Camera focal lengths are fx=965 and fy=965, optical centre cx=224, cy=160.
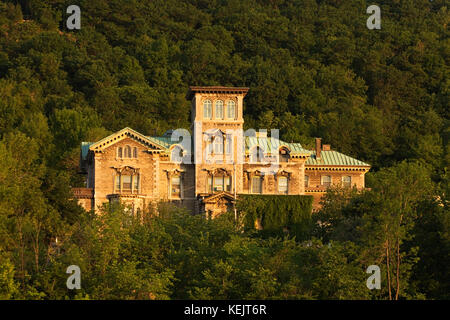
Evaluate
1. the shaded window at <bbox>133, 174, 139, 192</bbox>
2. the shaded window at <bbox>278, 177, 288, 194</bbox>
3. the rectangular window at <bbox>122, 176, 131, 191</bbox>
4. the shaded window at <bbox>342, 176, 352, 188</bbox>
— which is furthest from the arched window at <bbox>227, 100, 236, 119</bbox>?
the shaded window at <bbox>342, 176, 352, 188</bbox>

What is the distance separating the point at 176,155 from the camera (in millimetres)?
74500

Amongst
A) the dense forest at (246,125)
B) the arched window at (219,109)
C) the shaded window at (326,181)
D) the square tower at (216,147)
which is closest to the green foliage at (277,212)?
the dense forest at (246,125)

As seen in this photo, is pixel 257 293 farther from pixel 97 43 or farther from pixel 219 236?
pixel 97 43

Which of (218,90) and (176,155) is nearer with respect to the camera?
(218,90)

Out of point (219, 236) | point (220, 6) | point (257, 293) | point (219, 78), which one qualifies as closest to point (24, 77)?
point (219, 78)

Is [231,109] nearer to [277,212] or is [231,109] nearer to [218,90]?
[218,90]

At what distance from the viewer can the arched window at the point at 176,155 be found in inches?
2923

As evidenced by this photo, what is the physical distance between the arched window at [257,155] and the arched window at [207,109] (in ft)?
14.6

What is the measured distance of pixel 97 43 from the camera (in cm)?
13400

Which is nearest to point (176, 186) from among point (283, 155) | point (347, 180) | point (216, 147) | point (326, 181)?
point (216, 147)

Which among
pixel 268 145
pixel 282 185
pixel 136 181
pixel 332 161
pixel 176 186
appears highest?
pixel 268 145

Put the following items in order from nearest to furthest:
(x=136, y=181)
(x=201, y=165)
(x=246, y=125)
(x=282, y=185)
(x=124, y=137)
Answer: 1. (x=136, y=181)
2. (x=124, y=137)
3. (x=201, y=165)
4. (x=282, y=185)
5. (x=246, y=125)

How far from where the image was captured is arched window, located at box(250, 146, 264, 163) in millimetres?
74950

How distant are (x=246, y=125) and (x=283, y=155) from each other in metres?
36.4
